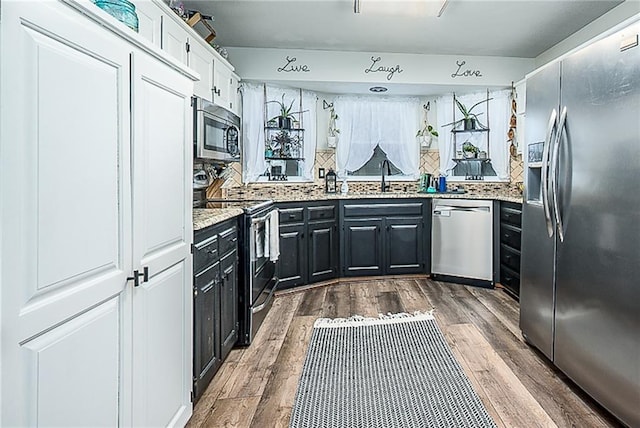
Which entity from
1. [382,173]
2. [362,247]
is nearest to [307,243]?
[362,247]

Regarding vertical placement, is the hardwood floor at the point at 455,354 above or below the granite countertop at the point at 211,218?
below

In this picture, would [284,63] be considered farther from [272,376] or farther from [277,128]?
→ [272,376]

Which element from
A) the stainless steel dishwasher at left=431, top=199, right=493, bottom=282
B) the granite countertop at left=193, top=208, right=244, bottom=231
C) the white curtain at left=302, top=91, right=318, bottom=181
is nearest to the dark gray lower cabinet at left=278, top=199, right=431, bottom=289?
the stainless steel dishwasher at left=431, top=199, right=493, bottom=282

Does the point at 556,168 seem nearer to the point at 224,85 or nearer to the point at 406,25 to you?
the point at 406,25

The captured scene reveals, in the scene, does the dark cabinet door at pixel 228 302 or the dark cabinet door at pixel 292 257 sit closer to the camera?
the dark cabinet door at pixel 228 302

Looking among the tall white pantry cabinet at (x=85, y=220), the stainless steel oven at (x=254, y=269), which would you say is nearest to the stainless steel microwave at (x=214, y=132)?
the stainless steel oven at (x=254, y=269)

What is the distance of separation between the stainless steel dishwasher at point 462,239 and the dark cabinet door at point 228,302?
8.75ft

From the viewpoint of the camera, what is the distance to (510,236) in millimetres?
3988

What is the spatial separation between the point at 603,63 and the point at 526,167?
0.83 meters

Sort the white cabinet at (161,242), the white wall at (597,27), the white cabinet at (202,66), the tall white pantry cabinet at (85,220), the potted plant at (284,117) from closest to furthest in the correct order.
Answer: the tall white pantry cabinet at (85,220) < the white cabinet at (161,242) < the white cabinet at (202,66) < the white wall at (597,27) < the potted plant at (284,117)

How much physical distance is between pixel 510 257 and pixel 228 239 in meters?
2.86

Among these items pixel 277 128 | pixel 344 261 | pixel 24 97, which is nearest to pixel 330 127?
pixel 277 128

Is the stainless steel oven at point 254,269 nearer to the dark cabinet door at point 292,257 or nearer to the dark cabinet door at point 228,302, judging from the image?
the dark cabinet door at point 228,302

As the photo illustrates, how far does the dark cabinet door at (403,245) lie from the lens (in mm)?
4605
